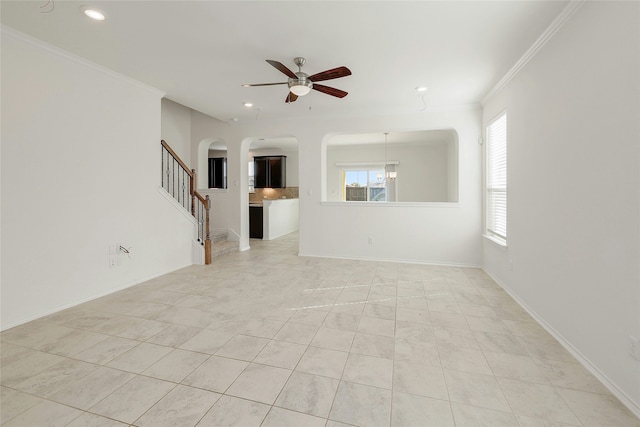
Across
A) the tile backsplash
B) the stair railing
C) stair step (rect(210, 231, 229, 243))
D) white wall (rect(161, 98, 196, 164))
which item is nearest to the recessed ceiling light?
the stair railing

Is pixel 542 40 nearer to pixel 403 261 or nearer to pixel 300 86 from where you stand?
pixel 300 86

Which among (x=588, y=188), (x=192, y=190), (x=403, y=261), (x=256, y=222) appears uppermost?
(x=192, y=190)

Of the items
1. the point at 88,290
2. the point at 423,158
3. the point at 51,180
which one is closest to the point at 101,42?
the point at 51,180

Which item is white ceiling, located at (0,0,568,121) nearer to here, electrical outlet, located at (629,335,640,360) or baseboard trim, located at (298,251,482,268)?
electrical outlet, located at (629,335,640,360)

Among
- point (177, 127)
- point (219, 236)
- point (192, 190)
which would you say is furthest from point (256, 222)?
point (177, 127)

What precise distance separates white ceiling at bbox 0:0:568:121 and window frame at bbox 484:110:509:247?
0.61 meters

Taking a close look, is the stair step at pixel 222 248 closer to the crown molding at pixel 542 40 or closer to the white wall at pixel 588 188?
the white wall at pixel 588 188

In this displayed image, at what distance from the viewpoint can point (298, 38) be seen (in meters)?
2.65

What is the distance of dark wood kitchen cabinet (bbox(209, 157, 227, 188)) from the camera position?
8.69 m

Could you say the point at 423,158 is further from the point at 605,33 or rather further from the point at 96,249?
the point at 96,249

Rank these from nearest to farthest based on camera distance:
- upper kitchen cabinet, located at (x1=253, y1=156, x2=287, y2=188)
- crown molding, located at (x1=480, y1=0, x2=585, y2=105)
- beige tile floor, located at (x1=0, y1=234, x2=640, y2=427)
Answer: beige tile floor, located at (x1=0, y1=234, x2=640, y2=427) < crown molding, located at (x1=480, y1=0, x2=585, y2=105) < upper kitchen cabinet, located at (x1=253, y1=156, x2=287, y2=188)

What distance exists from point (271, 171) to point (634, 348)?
836 centimetres

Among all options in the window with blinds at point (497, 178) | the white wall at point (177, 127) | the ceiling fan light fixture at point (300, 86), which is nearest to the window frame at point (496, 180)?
the window with blinds at point (497, 178)

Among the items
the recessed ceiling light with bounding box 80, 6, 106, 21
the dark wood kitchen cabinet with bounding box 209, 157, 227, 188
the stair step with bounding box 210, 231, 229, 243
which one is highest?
the recessed ceiling light with bounding box 80, 6, 106, 21
